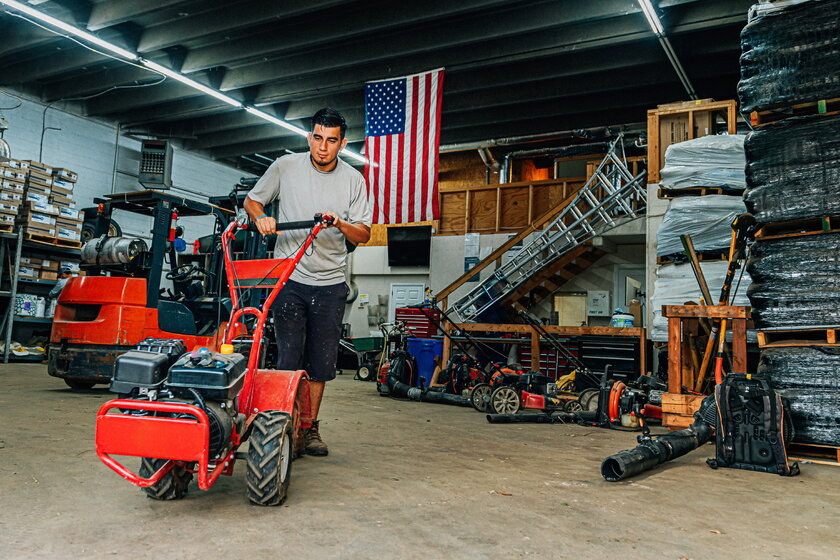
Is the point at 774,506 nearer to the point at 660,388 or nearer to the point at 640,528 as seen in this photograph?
the point at 640,528

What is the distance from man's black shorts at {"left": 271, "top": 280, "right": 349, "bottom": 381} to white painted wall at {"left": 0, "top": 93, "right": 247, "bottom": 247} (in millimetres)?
11837

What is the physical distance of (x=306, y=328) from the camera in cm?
358

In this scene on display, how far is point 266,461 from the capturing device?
243 cm

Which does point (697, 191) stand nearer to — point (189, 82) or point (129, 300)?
point (129, 300)

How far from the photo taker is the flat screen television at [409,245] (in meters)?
15.6

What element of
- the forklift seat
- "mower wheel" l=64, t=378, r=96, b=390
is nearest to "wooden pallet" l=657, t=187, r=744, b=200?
the forklift seat

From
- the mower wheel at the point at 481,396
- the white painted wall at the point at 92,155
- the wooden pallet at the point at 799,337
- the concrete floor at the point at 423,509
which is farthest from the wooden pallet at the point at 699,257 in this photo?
the white painted wall at the point at 92,155

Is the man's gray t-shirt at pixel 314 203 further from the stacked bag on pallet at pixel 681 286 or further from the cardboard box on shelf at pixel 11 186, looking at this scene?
the cardboard box on shelf at pixel 11 186

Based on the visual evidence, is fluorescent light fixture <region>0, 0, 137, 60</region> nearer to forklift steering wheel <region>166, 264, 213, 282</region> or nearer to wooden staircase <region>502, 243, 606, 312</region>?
forklift steering wheel <region>166, 264, 213, 282</region>

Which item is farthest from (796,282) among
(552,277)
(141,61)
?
(141,61)

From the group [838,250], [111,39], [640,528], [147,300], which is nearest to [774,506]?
[640,528]

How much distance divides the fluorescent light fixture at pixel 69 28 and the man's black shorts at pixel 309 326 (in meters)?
8.69

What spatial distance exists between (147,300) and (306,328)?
4101 mm

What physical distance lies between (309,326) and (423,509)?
1386 millimetres
